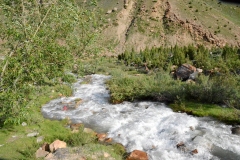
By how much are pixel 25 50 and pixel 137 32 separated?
130ft

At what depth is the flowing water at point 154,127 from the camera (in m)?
8.54

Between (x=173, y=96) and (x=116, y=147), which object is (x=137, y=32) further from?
(x=116, y=147)

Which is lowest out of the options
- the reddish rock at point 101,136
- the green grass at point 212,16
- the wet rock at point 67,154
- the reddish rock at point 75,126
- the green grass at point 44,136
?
the reddish rock at point 75,126

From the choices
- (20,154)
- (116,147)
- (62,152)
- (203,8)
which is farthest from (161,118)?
(203,8)

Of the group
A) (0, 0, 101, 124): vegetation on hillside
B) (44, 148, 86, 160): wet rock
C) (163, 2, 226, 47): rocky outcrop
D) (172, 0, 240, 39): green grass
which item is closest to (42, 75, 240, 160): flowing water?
(0, 0, 101, 124): vegetation on hillside

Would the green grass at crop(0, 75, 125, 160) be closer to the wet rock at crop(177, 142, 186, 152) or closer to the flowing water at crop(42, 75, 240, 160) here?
the flowing water at crop(42, 75, 240, 160)

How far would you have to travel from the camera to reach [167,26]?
44.0 meters

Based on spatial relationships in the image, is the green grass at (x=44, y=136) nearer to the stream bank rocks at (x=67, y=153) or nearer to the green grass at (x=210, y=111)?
the stream bank rocks at (x=67, y=153)

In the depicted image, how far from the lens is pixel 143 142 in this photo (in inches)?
367

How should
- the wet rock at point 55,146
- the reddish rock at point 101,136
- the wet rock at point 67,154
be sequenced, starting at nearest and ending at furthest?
the wet rock at point 67,154 < the wet rock at point 55,146 < the reddish rock at point 101,136

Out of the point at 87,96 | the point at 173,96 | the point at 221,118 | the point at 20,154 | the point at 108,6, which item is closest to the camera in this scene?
the point at 20,154

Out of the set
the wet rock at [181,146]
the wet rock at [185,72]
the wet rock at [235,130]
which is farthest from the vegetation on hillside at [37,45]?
the wet rock at [185,72]

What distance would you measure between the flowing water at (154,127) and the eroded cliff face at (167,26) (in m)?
26.7

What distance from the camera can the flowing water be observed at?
28.0ft
